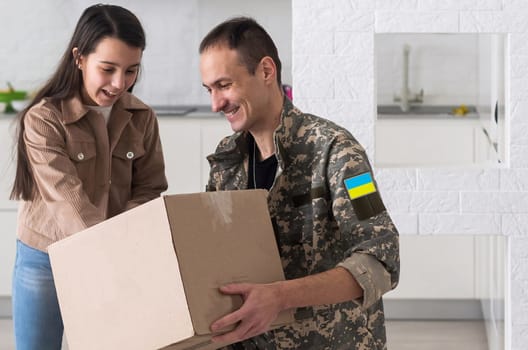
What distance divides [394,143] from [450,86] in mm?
1039

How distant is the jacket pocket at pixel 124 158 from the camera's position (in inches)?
89.1

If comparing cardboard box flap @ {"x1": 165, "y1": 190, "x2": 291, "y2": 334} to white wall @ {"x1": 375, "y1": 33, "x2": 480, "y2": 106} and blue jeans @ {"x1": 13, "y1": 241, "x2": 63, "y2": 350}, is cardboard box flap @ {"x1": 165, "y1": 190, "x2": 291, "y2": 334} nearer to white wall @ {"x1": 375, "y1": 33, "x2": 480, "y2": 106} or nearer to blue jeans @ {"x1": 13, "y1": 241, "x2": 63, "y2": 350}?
blue jeans @ {"x1": 13, "y1": 241, "x2": 63, "y2": 350}

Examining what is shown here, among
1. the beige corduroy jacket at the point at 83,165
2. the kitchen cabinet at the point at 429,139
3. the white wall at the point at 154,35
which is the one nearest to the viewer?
the beige corduroy jacket at the point at 83,165

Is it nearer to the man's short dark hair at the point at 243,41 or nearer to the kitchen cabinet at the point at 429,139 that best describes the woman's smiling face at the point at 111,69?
the man's short dark hair at the point at 243,41

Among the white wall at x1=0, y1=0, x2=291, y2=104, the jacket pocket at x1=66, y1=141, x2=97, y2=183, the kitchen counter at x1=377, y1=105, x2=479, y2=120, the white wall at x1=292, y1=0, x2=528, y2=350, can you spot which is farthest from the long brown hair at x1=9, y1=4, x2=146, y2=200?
the white wall at x1=0, y1=0, x2=291, y2=104

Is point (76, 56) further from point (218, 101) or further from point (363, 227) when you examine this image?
point (363, 227)

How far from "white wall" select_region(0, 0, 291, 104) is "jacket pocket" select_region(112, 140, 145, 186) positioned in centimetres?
355

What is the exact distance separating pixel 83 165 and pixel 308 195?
2.20 feet

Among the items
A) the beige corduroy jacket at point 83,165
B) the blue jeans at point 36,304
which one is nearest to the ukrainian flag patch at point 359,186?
the beige corduroy jacket at point 83,165

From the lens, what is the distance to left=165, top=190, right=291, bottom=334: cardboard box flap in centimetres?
143

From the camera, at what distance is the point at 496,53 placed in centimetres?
358

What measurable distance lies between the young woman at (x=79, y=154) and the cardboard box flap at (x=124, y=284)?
421 mm

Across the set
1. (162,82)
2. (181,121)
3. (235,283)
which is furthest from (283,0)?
(235,283)

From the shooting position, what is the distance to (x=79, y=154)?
2.17 m
